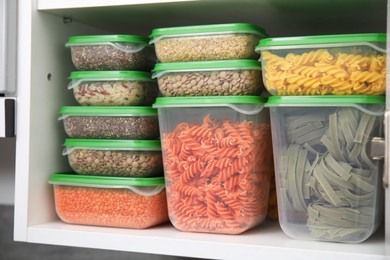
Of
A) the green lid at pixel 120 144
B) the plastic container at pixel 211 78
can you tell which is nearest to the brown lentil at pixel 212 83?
the plastic container at pixel 211 78

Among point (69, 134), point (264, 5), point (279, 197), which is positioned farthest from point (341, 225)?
point (69, 134)

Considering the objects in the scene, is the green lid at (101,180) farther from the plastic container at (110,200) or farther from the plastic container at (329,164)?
the plastic container at (329,164)

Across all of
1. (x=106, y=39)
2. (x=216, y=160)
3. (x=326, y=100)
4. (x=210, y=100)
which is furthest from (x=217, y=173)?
(x=106, y=39)

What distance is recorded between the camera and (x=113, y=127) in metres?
1.16

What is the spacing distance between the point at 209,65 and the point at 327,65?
21 cm

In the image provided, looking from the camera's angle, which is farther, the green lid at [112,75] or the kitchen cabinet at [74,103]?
the green lid at [112,75]

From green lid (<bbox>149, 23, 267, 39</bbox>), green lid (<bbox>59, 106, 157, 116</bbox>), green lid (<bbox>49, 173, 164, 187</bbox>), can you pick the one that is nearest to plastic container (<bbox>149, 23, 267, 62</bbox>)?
green lid (<bbox>149, 23, 267, 39</bbox>)

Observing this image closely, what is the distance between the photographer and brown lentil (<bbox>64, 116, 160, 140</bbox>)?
Result: 3.76ft

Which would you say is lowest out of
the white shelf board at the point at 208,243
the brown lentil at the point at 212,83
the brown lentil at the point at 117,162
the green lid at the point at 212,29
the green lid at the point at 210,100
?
the white shelf board at the point at 208,243

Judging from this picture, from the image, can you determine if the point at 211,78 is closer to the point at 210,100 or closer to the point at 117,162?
the point at 210,100

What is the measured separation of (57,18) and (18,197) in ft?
1.19

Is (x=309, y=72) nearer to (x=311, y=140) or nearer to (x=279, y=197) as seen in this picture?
(x=311, y=140)

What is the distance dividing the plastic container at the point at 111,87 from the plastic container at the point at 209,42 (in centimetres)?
8

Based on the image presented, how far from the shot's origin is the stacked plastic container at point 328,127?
960 millimetres
